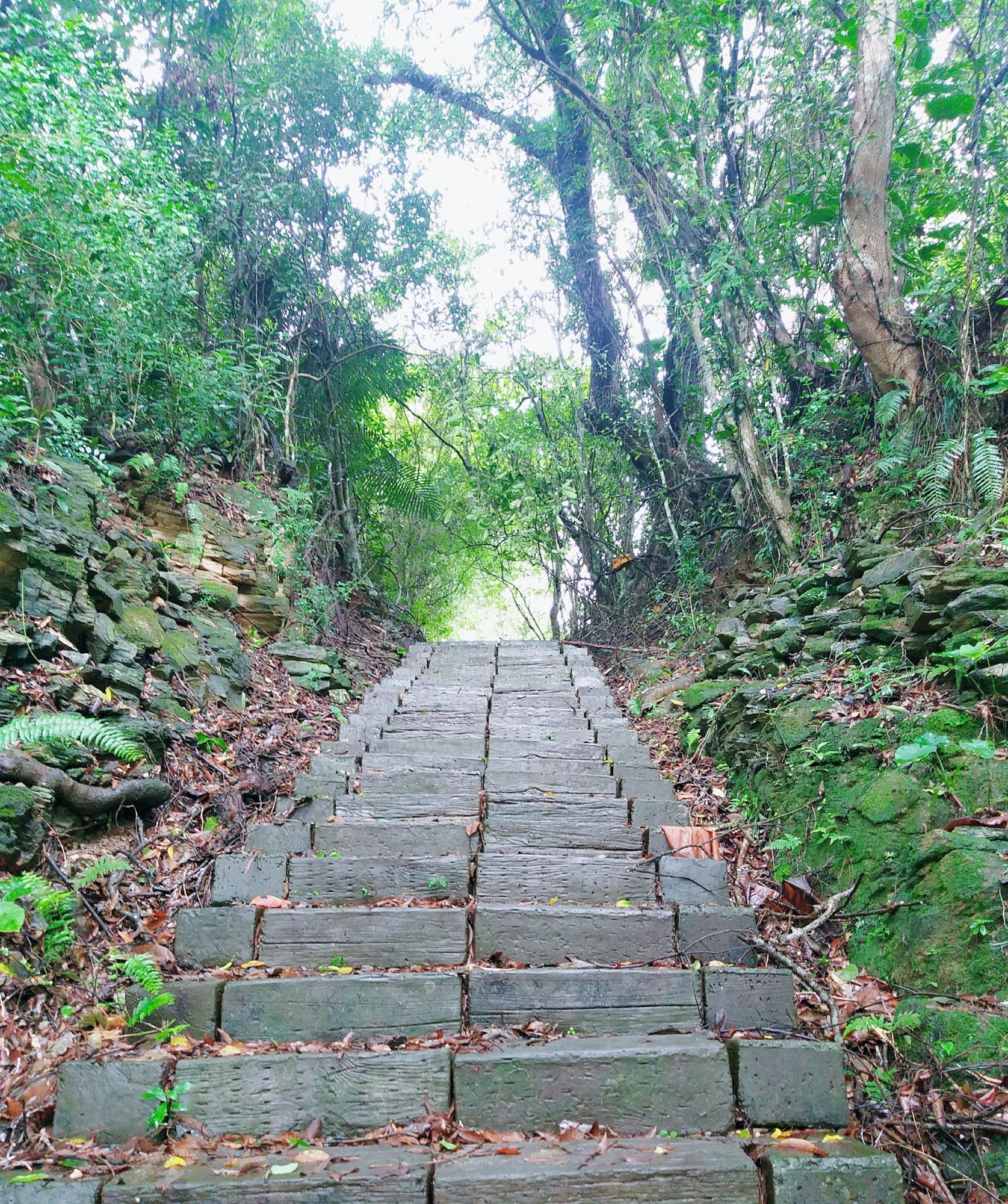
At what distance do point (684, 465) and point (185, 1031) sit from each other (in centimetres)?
874

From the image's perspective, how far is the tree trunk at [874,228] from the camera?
650 cm

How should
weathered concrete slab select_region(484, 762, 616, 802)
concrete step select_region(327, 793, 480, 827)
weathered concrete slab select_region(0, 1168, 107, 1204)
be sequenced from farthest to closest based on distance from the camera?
weathered concrete slab select_region(484, 762, 616, 802)
concrete step select_region(327, 793, 480, 827)
weathered concrete slab select_region(0, 1168, 107, 1204)

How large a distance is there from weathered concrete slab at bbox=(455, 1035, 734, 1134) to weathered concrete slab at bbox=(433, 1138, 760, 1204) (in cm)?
22

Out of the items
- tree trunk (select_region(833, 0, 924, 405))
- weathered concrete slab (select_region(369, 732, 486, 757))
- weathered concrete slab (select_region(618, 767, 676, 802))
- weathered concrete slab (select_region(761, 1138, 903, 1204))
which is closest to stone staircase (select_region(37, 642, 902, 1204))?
weathered concrete slab (select_region(761, 1138, 903, 1204))

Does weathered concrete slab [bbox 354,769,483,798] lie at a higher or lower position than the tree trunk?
lower

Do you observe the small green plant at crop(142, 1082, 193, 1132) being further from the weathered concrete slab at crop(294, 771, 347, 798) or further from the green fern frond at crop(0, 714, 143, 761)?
the weathered concrete slab at crop(294, 771, 347, 798)

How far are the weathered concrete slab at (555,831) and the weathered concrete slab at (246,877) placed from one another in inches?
40.6

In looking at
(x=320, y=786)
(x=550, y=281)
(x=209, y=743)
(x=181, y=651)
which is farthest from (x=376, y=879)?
(x=550, y=281)

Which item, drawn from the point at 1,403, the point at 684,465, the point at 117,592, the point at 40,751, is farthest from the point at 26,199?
the point at 684,465

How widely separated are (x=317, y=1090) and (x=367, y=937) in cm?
70

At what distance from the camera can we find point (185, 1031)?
264 centimetres

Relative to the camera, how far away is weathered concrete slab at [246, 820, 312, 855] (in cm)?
372

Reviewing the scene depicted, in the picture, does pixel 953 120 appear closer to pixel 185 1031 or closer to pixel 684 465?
pixel 684 465

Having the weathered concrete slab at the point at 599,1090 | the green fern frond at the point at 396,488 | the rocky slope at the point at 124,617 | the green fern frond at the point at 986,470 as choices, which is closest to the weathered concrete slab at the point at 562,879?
the weathered concrete slab at the point at 599,1090
